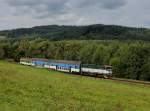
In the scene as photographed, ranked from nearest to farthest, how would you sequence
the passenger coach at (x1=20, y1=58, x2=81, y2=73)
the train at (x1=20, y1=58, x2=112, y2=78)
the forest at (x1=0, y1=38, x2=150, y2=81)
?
the train at (x1=20, y1=58, x2=112, y2=78) < the passenger coach at (x1=20, y1=58, x2=81, y2=73) < the forest at (x1=0, y1=38, x2=150, y2=81)

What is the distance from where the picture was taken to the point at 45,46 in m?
146

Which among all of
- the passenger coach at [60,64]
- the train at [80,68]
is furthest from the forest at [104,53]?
the passenger coach at [60,64]

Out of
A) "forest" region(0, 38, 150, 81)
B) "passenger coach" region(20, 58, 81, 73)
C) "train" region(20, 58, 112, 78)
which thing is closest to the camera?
"train" region(20, 58, 112, 78)

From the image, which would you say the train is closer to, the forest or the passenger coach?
the passenger coach

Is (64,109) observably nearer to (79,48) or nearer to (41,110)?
(41,110)

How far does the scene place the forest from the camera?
89188 mm

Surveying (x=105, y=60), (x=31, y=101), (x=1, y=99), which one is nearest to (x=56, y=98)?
(x=31, y=101)

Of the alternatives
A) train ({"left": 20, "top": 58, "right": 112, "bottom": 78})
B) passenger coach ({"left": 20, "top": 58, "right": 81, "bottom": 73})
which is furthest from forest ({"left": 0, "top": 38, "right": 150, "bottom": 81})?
passenger coach ({"left": 20, "top": 58, "right": 81, "bottom": 73})

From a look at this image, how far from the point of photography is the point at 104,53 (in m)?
111

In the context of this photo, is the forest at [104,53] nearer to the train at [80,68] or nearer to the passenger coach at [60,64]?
the train at [80,68]

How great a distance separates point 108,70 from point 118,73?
1564 cm

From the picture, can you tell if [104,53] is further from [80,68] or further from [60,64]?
[80,68]

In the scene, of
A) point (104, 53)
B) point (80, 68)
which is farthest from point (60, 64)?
point (104, 53)

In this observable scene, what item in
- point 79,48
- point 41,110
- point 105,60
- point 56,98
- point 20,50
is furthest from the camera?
point 20,50
